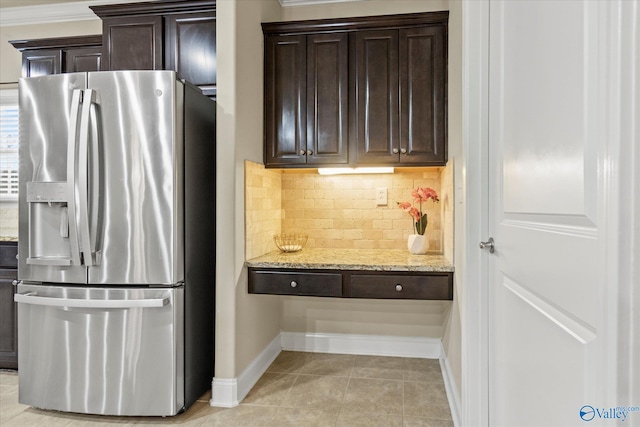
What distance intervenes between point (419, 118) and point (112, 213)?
1.93 meters

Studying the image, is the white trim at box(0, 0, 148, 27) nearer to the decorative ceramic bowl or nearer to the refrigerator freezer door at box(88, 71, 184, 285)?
the refrigerator freezer door at box(88, 71, 184, 285)

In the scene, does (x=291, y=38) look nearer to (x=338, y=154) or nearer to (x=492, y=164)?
(x=338, y=154)

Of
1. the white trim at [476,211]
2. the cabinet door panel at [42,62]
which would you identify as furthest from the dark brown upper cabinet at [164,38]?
the white trim at [476,211]

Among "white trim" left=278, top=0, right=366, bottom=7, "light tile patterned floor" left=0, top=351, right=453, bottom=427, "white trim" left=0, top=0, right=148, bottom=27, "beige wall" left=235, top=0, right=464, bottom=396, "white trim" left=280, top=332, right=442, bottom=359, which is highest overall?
"white trim" left=0, top=0, right=148, bottom=27

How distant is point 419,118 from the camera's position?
2523 mm

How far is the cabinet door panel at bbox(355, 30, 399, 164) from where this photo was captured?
255 cm

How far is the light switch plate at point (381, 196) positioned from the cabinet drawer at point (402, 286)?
2.77 feet

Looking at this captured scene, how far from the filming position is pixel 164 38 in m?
2.62

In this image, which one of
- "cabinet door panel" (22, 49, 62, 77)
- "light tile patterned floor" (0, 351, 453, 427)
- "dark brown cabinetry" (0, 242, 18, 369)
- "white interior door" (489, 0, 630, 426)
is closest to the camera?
"white interior door" (489, 0, 630, 426)

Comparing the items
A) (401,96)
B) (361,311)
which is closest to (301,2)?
(401,96)

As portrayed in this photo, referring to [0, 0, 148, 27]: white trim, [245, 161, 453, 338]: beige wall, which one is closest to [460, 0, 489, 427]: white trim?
[245, 161, 453, 338]: beige wall

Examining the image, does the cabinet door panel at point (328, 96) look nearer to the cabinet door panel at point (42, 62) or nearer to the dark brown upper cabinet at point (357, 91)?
the dark brown upper cabinet at point (357, 91)

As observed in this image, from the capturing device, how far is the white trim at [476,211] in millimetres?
1674

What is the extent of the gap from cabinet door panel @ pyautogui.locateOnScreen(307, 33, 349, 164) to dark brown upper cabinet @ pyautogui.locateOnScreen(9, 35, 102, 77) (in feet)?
5.57
